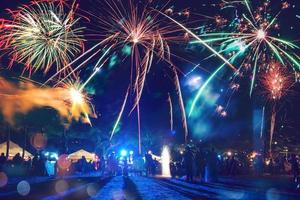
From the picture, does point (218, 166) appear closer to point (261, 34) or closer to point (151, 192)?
point (261, 34)

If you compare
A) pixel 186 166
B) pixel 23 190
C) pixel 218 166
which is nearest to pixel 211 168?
pixel 186 166

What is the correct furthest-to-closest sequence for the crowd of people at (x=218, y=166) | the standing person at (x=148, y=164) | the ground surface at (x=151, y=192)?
the standing person at (x=148, y=164) → the crowd of people at (x=218, y=166) → the ground surface at (x=151, y=192)

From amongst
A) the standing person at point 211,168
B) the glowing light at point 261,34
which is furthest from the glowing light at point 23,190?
the glowing light at point 261,34

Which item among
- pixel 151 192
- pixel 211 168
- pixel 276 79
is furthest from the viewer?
pixel 276 79

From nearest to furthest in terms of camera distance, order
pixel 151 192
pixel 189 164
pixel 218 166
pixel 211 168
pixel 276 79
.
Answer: pixel 151 192 → pixel 211 168 → pixel 189 164 → pixel 276 79 → pixel 218 166

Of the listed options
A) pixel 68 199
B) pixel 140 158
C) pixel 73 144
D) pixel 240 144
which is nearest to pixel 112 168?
pixel 140 158

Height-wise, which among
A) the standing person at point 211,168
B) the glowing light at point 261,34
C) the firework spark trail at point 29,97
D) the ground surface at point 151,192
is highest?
the glowing light at point 261,34

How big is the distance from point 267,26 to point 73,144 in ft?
→ 226

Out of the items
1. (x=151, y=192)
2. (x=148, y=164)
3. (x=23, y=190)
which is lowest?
(x=151, y=192)

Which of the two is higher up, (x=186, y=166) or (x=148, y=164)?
(x=148, y=164)

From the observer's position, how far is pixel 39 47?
20.1m

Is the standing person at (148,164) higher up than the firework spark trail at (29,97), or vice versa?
the firework spark trail at (29,97)

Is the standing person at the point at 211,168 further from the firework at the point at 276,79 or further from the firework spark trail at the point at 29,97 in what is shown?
the firework spark trail at the point at 29,97

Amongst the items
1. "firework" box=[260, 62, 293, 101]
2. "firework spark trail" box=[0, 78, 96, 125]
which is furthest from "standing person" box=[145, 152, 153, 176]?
"firework" box=[260, 62, 293, 101]
